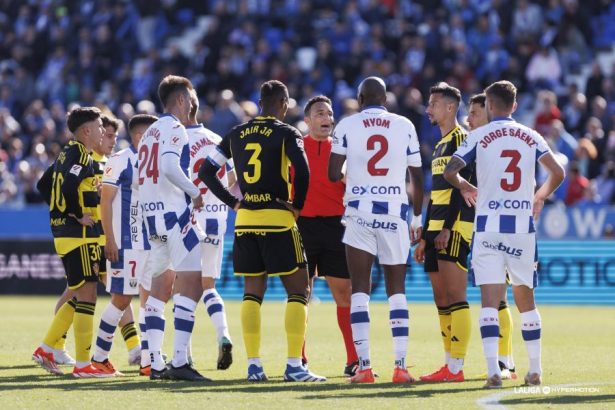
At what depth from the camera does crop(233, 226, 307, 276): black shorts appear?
11336 mm

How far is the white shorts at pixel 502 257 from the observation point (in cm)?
1087

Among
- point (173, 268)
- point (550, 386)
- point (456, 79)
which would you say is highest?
point (456, 79)

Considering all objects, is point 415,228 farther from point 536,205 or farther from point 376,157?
point 536,205

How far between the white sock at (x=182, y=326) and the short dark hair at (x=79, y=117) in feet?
6.37

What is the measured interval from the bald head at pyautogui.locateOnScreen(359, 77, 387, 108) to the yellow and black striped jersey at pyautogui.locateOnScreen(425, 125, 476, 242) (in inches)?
29.2

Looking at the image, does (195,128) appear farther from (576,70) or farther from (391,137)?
(576,70)

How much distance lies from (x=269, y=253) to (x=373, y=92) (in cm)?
166

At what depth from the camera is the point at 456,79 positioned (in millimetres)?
28188

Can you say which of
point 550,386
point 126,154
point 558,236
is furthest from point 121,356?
point 558,236

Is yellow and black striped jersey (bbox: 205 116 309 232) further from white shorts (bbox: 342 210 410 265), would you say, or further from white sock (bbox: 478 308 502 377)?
white sock (bbox: 478 308 502 377)

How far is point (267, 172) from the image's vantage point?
448 inches

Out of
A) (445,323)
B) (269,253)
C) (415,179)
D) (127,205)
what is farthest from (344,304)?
(127,205)

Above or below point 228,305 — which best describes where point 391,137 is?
above

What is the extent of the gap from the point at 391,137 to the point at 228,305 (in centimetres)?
1162
